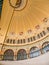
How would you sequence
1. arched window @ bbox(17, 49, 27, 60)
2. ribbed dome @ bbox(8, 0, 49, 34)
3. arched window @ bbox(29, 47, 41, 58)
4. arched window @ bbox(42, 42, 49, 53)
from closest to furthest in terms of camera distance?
arched window @ bbox(42, 42, 49, 53) → arched window @ bbox(29, 47, 41, 58) → arched window @ bbox(17, 49, 27, 60) → ribbed dome @ bbox(8, 0, 49, 34)

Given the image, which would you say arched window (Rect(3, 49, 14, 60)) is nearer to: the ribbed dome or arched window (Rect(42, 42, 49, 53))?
the ribbed dome

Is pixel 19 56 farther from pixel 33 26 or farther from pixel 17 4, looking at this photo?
pixel 17 4

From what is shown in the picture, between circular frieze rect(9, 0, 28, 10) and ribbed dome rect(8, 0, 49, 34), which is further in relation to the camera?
circular frieze rect(9, 0, 28, 10)

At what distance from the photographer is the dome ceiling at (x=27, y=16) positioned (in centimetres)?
1455

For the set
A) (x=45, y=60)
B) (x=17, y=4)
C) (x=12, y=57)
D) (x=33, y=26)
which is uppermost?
(x=17, y=4)

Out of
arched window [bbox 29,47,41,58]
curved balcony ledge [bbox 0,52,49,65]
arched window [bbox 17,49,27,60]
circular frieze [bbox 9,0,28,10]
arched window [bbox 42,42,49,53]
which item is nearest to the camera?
curved balcony ledge [bbox 0,52,49,65]

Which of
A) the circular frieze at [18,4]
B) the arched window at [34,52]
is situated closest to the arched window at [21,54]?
the arched window at [34,52]

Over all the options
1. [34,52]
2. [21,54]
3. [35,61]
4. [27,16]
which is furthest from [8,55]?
[27,16]

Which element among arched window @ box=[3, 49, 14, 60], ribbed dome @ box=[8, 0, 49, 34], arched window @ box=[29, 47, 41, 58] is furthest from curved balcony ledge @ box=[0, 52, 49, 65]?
ribbed dome @ box=[8, 0, 49, 34]

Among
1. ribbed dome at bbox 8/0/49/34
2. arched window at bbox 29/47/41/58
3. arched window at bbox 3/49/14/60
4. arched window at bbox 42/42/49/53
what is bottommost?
arched window at bbox 3/49/14/60

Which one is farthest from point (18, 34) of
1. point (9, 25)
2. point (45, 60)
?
point (45, 60)

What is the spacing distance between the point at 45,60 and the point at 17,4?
5.19 meters

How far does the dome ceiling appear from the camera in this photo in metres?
14.5

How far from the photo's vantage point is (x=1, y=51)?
1468cm
